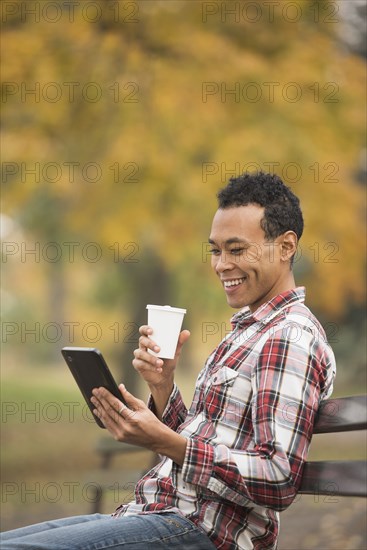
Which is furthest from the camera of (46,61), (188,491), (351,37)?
(351,37)

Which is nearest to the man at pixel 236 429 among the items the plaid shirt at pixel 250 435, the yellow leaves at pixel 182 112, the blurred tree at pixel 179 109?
the plaid shirt at pixel 250 435

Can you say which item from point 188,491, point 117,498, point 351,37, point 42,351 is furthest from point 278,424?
point 42,351

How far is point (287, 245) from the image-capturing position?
8.97 feet

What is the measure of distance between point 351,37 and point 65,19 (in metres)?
4.98

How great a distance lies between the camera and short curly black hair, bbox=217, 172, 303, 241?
2703 mm

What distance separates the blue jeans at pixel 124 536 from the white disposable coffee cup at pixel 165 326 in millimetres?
459

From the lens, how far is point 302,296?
2.66m

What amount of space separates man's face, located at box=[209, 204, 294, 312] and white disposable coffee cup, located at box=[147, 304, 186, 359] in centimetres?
32

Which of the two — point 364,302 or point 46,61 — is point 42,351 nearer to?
point 364,302

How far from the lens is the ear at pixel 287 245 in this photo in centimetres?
272

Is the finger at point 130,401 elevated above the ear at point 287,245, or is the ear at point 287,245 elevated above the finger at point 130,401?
the ear at point 287,245

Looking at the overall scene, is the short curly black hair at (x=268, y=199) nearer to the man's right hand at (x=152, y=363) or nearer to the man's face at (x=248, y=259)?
the man's face at (x=248, y=259)

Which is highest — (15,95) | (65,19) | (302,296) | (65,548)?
(65,19)

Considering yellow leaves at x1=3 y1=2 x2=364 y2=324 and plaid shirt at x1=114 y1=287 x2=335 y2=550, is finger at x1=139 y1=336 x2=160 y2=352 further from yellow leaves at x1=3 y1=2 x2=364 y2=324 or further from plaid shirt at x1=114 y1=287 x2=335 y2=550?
yellow leaves at x1=3 y1=2 x2=364 y2=324
